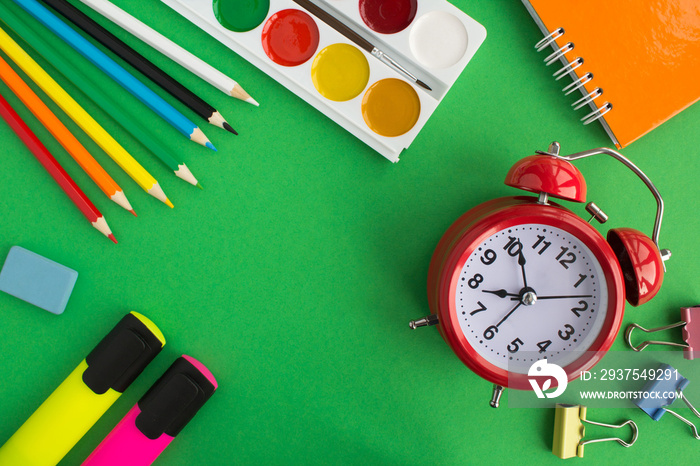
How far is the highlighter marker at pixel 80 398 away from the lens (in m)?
0.79

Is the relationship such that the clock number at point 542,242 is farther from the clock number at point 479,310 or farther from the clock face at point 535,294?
the clock number at point 479,310

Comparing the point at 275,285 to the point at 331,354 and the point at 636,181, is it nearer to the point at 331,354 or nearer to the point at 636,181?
the point at 331,354

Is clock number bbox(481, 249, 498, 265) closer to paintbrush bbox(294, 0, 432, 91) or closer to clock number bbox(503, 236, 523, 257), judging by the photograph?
clock number bbox(503, 236, 523, 257)

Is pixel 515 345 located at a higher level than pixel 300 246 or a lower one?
A: higher

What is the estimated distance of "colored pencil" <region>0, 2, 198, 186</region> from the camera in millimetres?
807

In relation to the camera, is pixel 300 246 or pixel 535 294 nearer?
pixel 535 294

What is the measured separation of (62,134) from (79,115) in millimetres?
46

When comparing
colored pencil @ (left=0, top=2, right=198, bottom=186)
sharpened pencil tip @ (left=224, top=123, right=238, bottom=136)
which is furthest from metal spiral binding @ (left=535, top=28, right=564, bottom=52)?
colored pencil @ (left=0, top=2, right=198, bottom=186)

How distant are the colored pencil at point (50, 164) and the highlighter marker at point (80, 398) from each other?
19 centimetres

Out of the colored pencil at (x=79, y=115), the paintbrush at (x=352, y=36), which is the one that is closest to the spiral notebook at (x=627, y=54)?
the paintbrush at (x=352, y=36)

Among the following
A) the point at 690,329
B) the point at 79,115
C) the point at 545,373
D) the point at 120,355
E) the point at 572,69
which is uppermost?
the point at 572,69

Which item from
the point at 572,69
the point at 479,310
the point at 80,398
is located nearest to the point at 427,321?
the point at 479,310

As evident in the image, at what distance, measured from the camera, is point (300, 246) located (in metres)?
0.86

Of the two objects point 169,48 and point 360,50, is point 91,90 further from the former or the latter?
point 360,50
